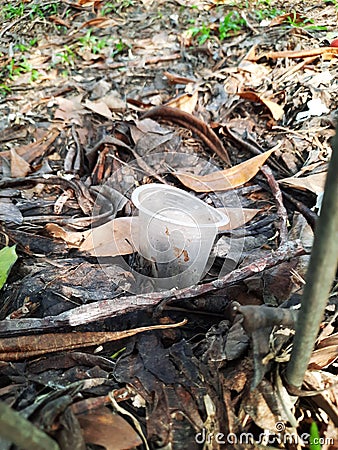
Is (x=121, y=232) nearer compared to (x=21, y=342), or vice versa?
(x=21, y=342)

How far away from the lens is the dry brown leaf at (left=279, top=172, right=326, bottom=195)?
1.97 meters

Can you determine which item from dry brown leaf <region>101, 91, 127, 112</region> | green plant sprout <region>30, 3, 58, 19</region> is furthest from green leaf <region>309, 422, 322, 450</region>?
green plant sprout <region>30, 3, 58, 19</region>

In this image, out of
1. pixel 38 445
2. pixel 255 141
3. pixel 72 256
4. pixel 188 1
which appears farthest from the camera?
pixel 188 1

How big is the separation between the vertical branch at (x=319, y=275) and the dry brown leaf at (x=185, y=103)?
1.98 meters

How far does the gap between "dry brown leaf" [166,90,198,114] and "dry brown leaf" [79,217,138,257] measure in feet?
3.42

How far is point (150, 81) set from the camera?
3.27 m

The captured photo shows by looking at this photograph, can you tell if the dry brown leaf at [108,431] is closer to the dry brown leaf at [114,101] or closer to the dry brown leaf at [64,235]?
the dry brown leaf at [64,235]

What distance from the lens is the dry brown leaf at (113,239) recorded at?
1.88 meters

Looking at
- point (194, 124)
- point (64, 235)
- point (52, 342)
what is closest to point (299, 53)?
point (194, 124)

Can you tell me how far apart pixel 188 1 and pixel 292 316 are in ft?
12.1

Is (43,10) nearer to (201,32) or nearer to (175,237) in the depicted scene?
(201,32)

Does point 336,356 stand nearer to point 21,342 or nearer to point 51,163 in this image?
point 21,342

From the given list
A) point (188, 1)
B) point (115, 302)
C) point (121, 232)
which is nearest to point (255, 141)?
point (121, 232)

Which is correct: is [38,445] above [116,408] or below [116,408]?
above
